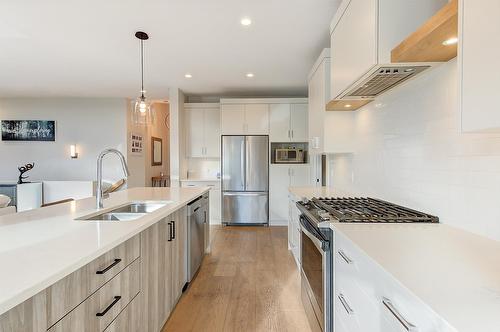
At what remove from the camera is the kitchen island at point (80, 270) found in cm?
80

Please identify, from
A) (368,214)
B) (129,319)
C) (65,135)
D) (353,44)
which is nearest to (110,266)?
(129,319)

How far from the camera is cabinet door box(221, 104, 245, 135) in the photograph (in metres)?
5.08

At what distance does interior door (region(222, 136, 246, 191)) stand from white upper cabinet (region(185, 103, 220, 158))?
0.42 m

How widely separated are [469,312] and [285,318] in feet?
5.70

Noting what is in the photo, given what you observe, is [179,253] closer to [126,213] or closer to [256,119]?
[126,213]

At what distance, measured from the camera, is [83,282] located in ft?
3.39

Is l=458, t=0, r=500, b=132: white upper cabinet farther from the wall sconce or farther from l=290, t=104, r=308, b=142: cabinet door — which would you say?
the wall sconce

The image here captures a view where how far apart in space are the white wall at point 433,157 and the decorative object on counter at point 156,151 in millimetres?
5907

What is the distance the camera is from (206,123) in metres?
5.41

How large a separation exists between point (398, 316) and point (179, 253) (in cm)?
186

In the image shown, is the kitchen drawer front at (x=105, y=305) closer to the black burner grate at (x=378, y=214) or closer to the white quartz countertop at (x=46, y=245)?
the white quartz countertop at (x=46, y=245)

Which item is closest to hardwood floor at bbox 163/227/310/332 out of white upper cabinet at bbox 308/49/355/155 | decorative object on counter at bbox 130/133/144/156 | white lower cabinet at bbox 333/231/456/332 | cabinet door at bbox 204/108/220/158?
white lower cabinet at bbox 333/231/456/332

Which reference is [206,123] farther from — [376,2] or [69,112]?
[376,2]

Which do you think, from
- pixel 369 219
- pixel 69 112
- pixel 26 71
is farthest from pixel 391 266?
pixel 69 112
